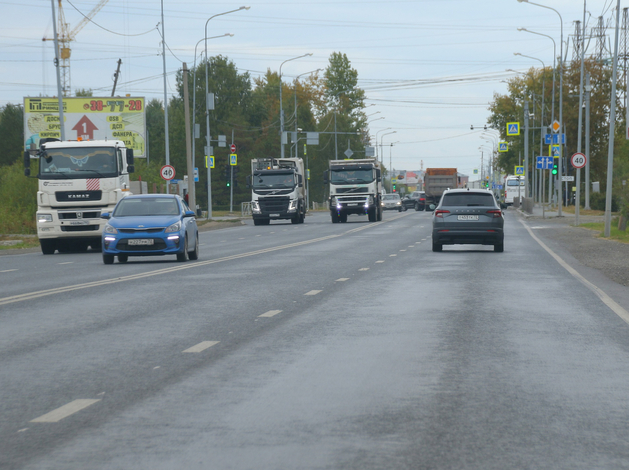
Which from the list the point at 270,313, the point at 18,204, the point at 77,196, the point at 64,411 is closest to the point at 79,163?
the point at 77,196

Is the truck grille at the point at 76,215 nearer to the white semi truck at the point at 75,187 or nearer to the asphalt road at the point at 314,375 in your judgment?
the white semi truck at the point at 75,187

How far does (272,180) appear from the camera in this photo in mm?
50156

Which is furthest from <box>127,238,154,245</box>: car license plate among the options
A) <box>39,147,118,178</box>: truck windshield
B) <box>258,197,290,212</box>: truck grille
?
<box>258,197,290,212</box>: truck grille

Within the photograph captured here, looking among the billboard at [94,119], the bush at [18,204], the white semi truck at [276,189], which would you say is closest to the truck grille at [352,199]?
the white semi truck at [276,189]

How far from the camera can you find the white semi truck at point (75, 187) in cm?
2678

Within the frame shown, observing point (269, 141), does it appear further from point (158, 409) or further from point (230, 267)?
point (158, 409)

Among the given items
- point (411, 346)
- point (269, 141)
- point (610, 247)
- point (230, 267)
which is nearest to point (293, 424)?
point (411, 346)

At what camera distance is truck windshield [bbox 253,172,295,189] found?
5016 centimetres

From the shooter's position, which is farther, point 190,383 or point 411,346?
point 411,346

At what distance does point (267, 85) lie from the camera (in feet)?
450

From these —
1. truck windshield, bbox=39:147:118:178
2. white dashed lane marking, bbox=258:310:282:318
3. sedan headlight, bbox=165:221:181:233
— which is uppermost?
truck windshield, bbox=39:147:118:178

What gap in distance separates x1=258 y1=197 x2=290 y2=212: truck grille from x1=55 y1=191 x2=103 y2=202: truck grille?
23.5 m

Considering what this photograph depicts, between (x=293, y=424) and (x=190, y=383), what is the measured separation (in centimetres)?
157

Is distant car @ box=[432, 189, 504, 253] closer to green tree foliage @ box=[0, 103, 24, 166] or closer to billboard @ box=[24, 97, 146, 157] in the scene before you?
billboard @ box=[24, 97, 146, 157]
